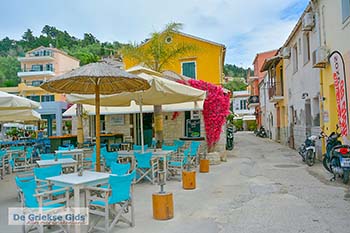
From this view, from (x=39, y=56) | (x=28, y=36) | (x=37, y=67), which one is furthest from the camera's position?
(x=28, y=36)

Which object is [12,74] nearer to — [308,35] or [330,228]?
[308,35]

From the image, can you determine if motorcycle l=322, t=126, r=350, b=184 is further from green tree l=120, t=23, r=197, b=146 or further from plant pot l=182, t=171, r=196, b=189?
green tree l=120, t=23, r=197, b=146

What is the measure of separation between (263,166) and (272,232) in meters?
7.55

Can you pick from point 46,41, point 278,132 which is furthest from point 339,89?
point 46,41

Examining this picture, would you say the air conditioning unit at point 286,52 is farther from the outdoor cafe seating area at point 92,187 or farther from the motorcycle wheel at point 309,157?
the outdoor cafe seating area at point 92,187

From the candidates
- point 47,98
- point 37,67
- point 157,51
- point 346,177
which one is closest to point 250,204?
point 346,177

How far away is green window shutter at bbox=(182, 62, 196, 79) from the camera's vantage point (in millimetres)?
22734

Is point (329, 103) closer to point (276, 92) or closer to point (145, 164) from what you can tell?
point (145, 164)

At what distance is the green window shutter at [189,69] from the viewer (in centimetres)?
2273

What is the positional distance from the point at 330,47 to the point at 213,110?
16.3ft

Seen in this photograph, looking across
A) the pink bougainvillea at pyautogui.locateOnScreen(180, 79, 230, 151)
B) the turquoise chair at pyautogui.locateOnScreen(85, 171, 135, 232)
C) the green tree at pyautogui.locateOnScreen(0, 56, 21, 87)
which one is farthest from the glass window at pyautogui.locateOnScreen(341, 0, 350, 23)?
the green tree at pyautogui.locateOnScreen(0, 56, 21, 87)

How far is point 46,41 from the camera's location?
68062 millimetres

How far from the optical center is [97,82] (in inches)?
257

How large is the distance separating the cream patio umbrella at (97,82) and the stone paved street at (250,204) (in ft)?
6.39
